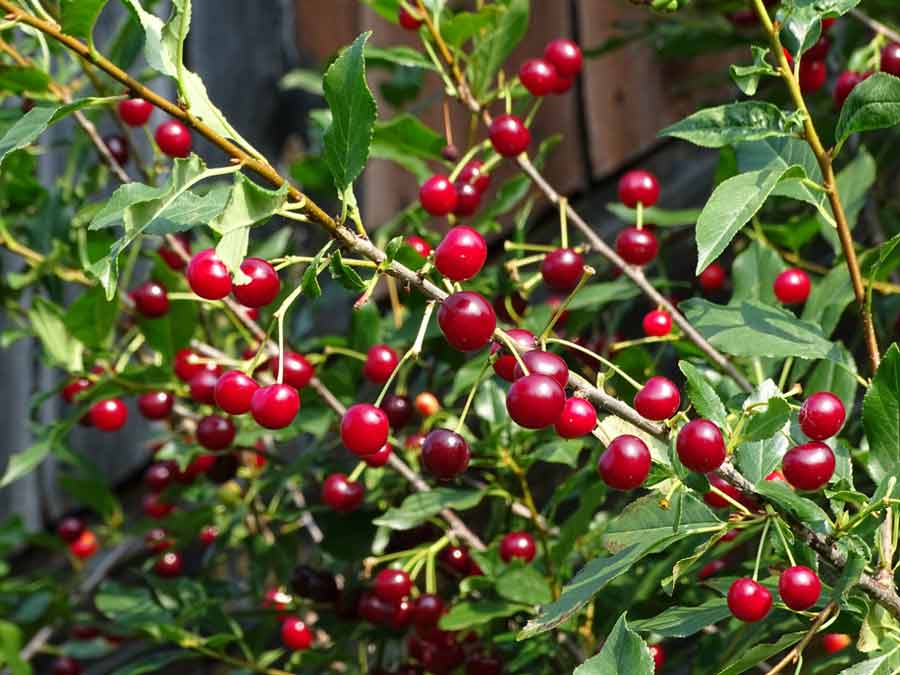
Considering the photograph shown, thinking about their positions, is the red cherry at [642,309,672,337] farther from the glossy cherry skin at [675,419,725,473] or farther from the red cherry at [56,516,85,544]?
the red cherry at [56,516,85,544]

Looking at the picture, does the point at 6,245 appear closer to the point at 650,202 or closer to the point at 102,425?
the point at 102,425

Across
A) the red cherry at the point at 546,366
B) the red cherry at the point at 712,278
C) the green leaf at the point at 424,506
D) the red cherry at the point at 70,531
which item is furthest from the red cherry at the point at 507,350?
the red cherry at the point at 70,531

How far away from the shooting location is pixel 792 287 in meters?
1.12

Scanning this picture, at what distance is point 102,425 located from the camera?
1466 millimetres

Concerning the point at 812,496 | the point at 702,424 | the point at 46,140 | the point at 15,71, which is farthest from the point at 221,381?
the point at 46,140

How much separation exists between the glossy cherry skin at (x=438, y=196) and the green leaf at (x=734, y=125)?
0.31 meters

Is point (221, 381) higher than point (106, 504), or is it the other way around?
point (221, 381)

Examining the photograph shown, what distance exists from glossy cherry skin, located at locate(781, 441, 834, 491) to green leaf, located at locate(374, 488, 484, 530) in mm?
471

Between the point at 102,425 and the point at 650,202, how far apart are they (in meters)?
0.69

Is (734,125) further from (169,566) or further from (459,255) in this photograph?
(169,566)

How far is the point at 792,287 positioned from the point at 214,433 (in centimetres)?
59

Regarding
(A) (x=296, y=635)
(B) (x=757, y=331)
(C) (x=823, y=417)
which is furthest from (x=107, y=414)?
(C) (x=823, y=417)

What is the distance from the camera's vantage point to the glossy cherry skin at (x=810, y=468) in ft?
2.42

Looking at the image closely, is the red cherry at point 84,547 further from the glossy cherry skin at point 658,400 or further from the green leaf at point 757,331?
the glossy cherry skin at point 658,400
